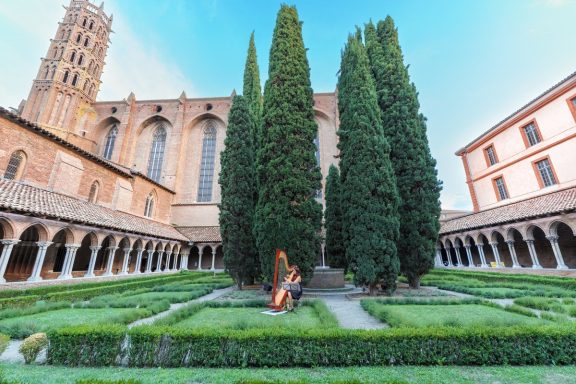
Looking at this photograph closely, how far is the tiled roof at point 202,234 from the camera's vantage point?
2289 cm

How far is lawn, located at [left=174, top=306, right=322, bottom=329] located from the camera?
4922 millimetres

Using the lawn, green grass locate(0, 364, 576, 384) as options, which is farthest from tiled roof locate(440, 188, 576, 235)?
the lawn

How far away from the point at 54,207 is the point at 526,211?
86.4 ft

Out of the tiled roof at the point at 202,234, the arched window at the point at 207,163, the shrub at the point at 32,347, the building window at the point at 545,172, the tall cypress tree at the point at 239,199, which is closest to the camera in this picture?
the shrub at the point at 32,347

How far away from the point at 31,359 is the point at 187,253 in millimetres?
21143

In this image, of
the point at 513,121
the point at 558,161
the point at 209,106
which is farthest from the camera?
the point at 209,106

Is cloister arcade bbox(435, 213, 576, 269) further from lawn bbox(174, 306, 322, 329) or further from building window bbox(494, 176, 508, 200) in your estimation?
lawn bbox(174, 306, 322, 329)

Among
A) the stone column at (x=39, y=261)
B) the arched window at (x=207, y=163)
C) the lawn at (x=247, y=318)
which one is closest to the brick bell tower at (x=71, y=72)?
the arched window at (x=207, y=163)

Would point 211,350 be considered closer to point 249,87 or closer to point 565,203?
point 249,87

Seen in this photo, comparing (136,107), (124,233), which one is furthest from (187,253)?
(136,107)

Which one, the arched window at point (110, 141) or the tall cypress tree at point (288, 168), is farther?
the arched window at point (110, 141)

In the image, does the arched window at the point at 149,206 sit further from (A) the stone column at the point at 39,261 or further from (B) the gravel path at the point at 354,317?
(B) the gravel path at the point at 354,317

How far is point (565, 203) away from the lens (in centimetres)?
1277

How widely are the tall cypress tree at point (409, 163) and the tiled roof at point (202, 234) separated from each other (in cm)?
1675
